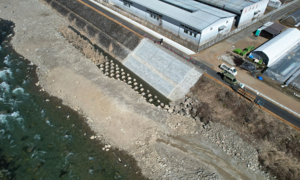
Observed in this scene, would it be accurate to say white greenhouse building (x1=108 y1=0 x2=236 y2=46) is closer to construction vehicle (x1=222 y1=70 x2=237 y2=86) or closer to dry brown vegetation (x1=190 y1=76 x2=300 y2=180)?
construction vehicle (x1=222 y1=70 x2=237 y2=86)

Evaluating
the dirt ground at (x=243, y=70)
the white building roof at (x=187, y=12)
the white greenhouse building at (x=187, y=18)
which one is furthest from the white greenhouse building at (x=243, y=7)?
the dirt ground at (x=243, y=70)

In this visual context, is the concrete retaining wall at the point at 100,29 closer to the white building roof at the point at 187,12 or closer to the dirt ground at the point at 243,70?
the white building roof at the point at 187,12

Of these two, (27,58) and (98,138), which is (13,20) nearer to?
(27,58)

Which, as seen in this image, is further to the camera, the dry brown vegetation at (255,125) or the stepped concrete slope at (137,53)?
the stepped concrete slope at (137,53)

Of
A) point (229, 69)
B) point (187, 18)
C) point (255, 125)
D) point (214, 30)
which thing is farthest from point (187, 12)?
point (255, 125)

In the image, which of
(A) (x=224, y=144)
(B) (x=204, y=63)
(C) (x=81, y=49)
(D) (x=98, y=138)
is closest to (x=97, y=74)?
(C) (x=81, y=49)

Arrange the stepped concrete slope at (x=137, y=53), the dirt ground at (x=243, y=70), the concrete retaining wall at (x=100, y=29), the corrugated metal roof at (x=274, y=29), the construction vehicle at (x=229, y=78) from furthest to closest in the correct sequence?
the corrugated metal roof at (x=274, y=29), the concrete retaining wall at (x=100, y=29), the stepped concrete slope at (x=137, y=53), the construction vehicle at (x=229, y=78), the dirt ground at (x=243, y=70)

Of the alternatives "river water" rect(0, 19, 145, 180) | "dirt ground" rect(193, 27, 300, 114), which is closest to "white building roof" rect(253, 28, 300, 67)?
"dirt ground" rect(193, 27, 300, 114)
